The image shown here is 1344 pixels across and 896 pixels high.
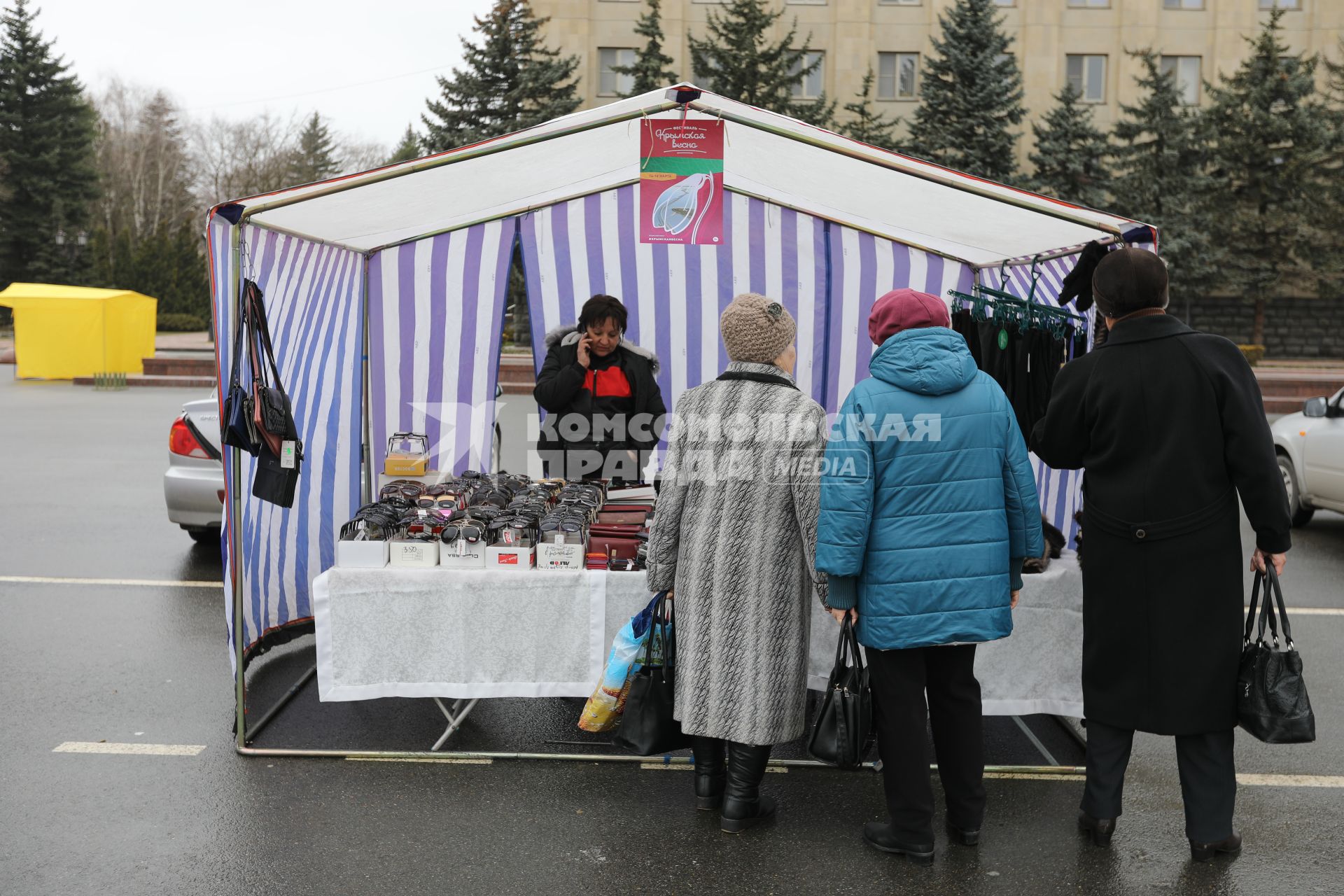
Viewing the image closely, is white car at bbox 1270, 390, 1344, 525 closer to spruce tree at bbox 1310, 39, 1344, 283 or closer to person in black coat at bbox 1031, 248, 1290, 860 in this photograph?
person in black coat at bbox 1031, 248, 1290, 860

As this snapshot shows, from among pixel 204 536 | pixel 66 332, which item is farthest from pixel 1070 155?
pixel 204 536

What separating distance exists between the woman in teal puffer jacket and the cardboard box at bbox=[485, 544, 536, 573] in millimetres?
1308

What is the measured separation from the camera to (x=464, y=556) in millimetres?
4363

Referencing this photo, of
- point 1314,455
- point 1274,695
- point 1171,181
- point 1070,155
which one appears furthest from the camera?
point 1070,155

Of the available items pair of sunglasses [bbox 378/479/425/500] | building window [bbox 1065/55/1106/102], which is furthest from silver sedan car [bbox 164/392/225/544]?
building window [bbox 1065/55/1106/102]

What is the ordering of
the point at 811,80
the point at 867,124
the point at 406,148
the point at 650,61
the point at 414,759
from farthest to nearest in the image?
the point at 406,148 < the point at 811,80 < the point at 867,124 < the point at 650,61 < the point at 414,759

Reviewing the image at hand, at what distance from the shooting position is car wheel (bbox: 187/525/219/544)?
28.1 ft

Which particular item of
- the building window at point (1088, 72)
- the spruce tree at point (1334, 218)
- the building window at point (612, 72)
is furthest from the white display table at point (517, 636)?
the building window at point (1088, 72)

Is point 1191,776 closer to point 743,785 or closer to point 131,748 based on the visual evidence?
point 743,785

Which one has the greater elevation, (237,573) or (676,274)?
(676,274)

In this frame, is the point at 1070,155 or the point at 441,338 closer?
the point at 441,338

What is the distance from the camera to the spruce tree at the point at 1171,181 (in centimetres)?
3266

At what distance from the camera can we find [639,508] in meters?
4.75

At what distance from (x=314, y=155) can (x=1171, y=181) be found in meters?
46.1
